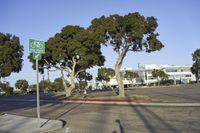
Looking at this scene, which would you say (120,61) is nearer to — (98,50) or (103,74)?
(98,50)

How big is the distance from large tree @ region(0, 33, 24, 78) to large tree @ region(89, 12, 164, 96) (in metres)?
9.92

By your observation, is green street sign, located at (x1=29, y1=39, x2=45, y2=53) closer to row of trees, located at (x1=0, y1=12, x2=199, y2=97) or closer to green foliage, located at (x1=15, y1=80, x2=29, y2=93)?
row of trees, located at (x1=0, y1=12, x2=199, y2=97)

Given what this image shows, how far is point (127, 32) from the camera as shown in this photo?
40.7m

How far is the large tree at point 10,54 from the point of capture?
136 feet

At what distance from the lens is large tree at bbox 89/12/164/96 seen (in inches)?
1544

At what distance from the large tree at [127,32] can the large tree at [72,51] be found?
4.42 meters

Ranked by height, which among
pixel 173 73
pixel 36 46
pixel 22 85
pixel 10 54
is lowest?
pixel 22 85

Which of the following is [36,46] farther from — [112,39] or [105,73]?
[105,73]

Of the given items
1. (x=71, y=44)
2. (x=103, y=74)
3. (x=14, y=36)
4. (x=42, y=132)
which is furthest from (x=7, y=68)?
(x=103, y=74)

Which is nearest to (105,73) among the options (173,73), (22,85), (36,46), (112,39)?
(22,85)

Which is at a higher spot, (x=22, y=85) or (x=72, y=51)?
(x=72, y=51)

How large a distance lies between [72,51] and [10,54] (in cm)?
1078

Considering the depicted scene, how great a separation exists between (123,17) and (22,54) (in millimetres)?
13309

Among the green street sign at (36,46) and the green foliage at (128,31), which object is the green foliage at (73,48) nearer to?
the green foliage at (128,31)
